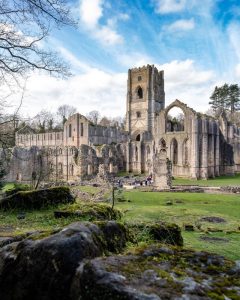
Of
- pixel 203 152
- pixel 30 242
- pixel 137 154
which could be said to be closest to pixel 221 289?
pixel 30 242

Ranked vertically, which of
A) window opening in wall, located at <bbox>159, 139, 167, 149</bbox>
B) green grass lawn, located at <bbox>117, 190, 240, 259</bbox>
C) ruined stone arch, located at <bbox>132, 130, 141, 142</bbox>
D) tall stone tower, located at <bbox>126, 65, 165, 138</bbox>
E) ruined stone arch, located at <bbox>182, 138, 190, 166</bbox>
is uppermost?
tall stone tower, located at <bbox>126, 65, 165, 138</bbox>

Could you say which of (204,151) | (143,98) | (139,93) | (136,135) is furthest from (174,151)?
(139,93)

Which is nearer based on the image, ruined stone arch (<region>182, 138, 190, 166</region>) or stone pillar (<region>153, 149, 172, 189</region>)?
stone pillar (<region>153, 149, 172, 189</region>)

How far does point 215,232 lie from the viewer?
44.7 ft

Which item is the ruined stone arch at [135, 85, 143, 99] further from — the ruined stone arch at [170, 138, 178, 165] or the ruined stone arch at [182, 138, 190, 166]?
the ruined stone arch at [182, 138, 190, 166]

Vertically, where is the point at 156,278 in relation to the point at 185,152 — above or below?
below

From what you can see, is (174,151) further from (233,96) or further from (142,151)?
(233,96)

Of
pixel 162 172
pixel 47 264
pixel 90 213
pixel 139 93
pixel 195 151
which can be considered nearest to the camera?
pixel 47 264

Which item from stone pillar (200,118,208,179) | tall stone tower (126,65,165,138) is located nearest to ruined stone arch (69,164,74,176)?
stone pillar (200,118,208,179)

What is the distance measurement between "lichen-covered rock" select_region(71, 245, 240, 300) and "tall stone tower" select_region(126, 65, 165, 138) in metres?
66.4

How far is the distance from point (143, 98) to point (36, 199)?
209 feet

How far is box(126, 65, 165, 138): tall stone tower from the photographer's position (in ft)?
233

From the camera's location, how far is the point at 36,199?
408 inches

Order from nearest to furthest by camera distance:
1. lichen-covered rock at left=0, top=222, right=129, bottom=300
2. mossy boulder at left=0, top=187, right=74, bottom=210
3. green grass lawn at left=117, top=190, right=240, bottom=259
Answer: lichen-covered rock at left=0, top=222, right=129, bottom=300 → mossy boulder at left=0, top=187, right=74, bottom=210 → green grass lawn at left=117, top=190, right=240, bottom=259
